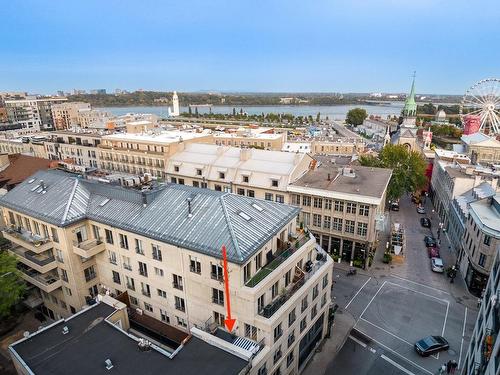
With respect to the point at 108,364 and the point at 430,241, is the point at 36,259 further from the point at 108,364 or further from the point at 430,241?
the point at 430,241

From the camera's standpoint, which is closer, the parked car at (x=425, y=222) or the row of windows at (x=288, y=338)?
the row of windows at (x=288, y=338)

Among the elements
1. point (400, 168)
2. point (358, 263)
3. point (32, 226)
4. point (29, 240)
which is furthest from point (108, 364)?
point (400, 168)

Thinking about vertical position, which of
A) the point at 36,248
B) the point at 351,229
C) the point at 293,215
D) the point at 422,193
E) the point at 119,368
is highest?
the point at 293,215

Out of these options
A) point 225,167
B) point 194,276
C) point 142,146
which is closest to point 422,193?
point 225,167

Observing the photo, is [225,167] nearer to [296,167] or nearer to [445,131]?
[296,167]

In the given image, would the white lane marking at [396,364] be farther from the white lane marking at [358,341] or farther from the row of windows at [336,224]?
the row of windows at [336,224]

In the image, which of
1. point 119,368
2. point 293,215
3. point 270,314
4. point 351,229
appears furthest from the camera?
point 351,229

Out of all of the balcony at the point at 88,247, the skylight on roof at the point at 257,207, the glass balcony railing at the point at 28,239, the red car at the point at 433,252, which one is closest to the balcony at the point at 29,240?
the glass balcony railing at the point at 28,239

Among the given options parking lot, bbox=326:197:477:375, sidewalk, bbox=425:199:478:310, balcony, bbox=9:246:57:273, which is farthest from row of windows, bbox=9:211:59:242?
sidewalk, bbox=425:199:478:310
